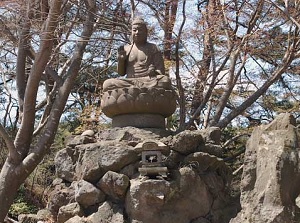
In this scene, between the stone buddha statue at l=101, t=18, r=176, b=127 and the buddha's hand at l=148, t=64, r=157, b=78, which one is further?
the buddha's hand at l=148, t=64, r=157, b=78

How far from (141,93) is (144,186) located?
1.49 meters

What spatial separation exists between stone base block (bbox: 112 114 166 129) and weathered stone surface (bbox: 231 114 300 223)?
1.88 meters

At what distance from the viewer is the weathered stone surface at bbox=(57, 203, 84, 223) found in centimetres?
548

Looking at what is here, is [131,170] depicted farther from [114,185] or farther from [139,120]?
[139,120]

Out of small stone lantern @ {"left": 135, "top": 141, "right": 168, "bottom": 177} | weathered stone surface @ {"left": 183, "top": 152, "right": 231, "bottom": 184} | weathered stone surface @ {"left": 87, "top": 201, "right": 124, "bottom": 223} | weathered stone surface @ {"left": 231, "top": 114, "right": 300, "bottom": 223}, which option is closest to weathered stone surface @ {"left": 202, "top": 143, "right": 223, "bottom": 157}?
weathered stone surface @ {"left": 183, "top": 152, "right": 231, "bottom": 184}

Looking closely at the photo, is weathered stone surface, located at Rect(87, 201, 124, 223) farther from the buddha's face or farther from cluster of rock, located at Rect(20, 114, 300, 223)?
the buddha's face

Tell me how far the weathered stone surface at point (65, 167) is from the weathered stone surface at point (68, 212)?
0.54 meters

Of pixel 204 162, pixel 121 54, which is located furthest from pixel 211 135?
pixel 121 54

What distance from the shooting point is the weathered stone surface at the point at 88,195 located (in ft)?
17.9

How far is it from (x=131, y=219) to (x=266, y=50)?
5.73 metres

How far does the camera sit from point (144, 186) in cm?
523

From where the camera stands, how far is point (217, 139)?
20.0 feet

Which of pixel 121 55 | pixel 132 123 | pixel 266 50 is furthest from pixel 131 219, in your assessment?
pixel 266 50

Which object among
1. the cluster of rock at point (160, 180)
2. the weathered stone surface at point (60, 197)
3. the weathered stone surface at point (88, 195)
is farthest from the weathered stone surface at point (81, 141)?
the weathered stone surface at point (88, 195)
